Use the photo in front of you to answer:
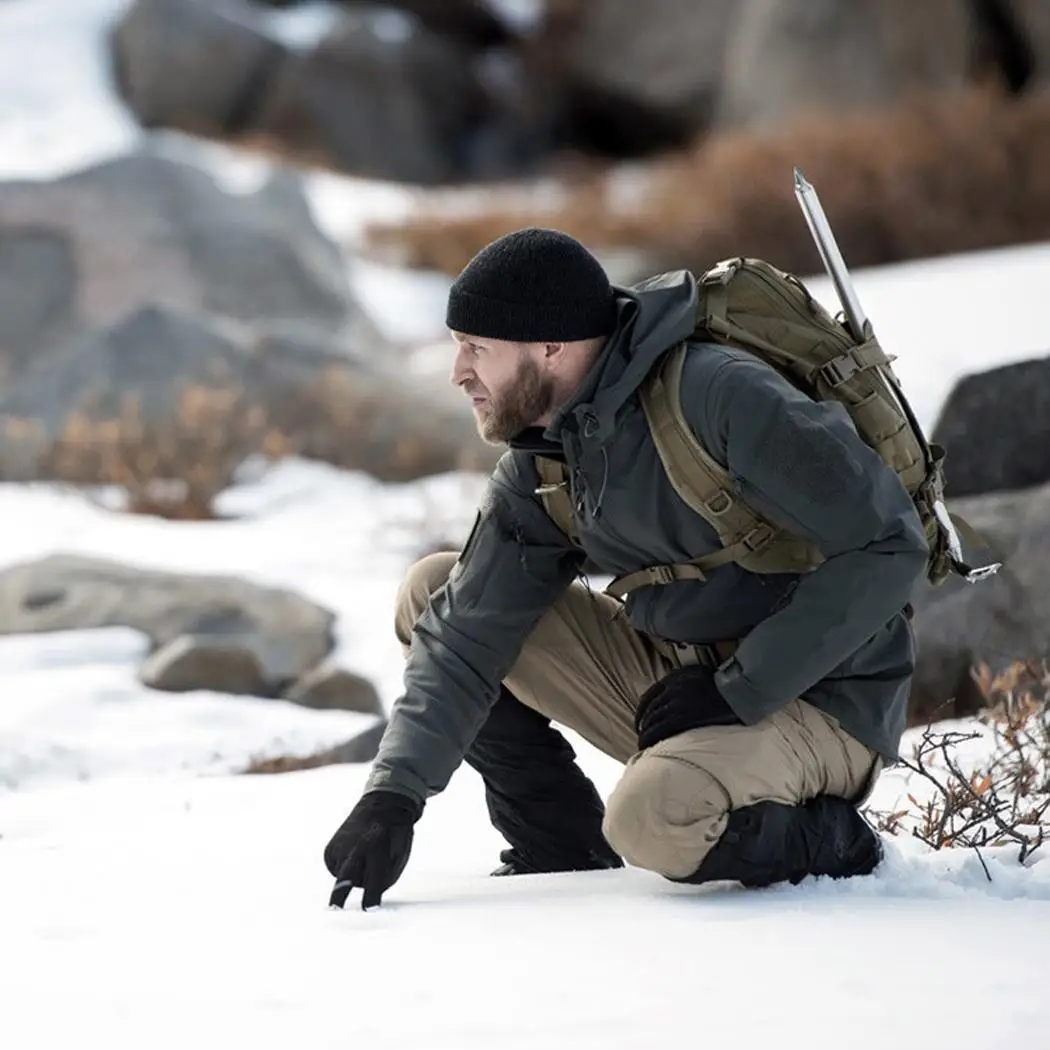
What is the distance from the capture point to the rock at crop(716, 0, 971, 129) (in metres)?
14.2

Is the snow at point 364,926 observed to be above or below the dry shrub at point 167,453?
below

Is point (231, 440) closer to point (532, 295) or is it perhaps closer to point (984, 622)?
point (984, 622)

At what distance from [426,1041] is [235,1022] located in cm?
25

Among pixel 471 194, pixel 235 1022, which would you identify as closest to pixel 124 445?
pixel 235 1022

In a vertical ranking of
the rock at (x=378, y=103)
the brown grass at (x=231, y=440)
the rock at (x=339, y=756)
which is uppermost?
the rock at (x=378, y=103)

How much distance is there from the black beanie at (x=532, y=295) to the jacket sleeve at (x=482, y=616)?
27 cm

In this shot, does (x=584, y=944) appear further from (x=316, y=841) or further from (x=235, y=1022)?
(x=316, y=841)

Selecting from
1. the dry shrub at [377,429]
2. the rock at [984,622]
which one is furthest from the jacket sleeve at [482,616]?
the dry shrub at [377,429]

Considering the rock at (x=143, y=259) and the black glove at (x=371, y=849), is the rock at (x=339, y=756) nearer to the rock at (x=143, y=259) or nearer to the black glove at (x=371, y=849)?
the black glove at (x=371, y=849)

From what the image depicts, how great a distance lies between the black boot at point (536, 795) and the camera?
320cm

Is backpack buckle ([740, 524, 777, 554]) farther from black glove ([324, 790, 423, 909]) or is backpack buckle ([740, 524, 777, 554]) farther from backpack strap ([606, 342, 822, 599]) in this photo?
black glove ([324, 790, 423, 909])

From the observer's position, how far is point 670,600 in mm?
2891

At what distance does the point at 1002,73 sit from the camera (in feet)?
47.8

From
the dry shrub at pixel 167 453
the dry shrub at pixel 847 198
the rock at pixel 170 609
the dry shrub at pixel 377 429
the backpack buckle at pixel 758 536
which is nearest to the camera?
the backpack buckle at pixel 758 536
